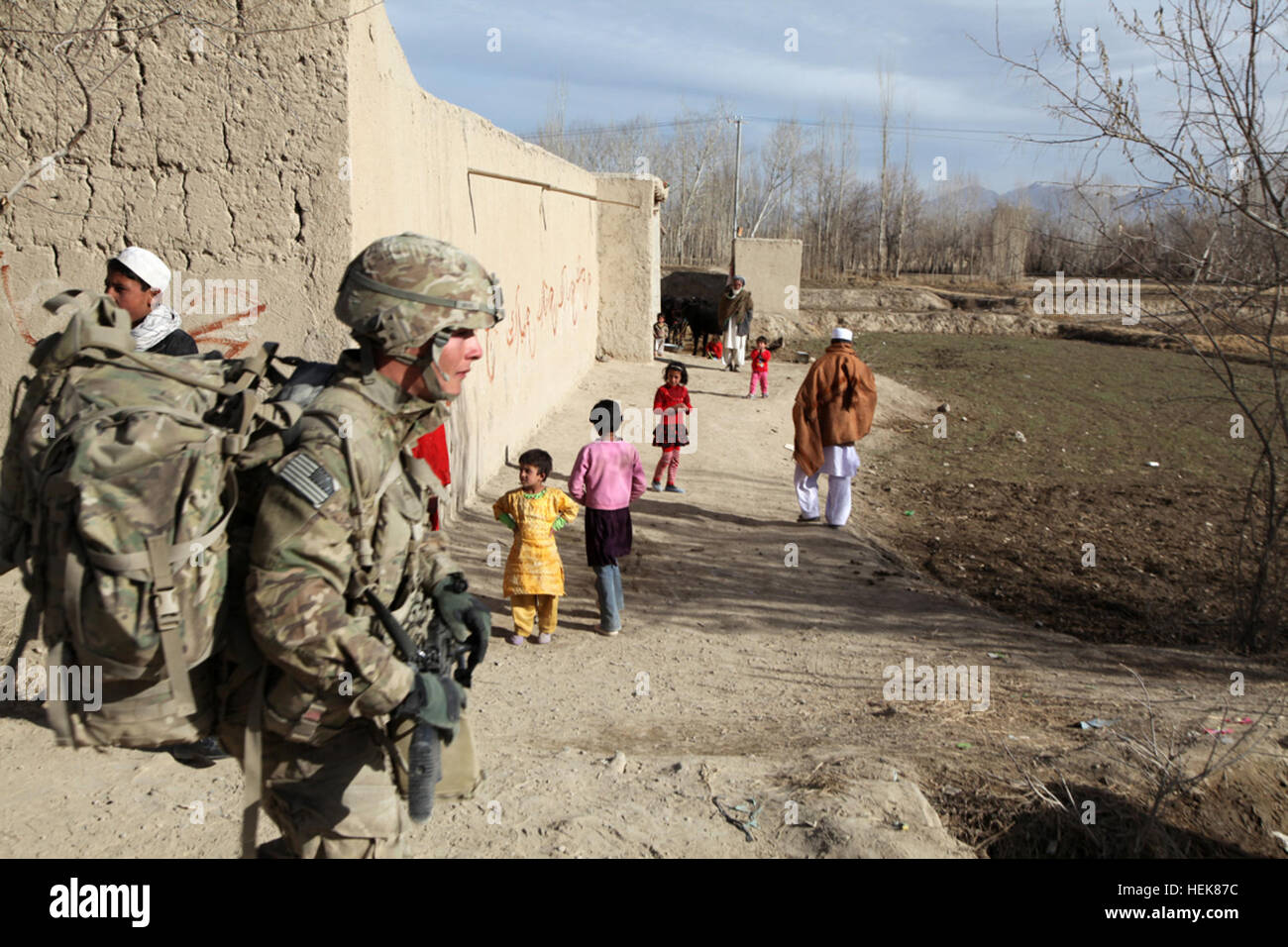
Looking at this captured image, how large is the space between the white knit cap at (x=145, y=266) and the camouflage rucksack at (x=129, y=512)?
163cm

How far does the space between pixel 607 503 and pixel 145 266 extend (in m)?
2.73

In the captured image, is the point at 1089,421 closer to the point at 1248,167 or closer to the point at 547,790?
the point at 1248,167

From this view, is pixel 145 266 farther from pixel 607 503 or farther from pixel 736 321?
pixel 736 321

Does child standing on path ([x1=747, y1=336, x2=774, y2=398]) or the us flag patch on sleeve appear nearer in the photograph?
the us flag patch on sleeve

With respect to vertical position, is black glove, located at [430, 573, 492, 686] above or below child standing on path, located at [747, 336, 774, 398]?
below

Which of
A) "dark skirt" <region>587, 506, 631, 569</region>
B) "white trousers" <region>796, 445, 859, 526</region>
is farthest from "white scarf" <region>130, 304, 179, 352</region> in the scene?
"white trousers" <region>796, 445, 859, 526</region>

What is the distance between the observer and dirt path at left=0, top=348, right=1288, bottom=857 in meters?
3.26

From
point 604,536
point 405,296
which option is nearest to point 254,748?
point 405,296

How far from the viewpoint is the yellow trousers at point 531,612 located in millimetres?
5512

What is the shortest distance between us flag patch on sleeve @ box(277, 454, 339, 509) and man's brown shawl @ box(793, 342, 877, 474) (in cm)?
643

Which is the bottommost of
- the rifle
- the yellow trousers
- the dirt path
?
the dirt path

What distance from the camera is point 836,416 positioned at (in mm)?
8125

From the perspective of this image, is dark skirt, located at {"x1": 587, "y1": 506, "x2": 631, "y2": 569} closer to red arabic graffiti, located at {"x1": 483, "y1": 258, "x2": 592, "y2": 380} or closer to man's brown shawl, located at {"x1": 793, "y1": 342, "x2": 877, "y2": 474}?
red arabic graffiti, located at {"x1": 483, "y1": 258, "x2": 592, "y2": 380}

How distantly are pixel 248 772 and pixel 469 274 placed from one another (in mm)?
1171
